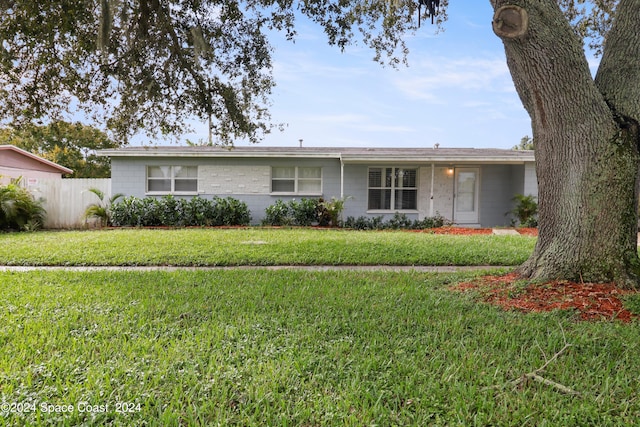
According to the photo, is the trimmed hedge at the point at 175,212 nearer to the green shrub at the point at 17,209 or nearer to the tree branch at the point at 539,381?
the green shrub at the point at 17,209

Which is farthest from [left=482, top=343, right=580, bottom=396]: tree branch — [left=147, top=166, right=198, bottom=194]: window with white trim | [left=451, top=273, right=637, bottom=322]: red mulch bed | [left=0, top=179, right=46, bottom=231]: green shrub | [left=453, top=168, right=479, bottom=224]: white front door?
[left=147, top=166, right=198, bottom=194]: window with white trim

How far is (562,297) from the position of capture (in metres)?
4.17

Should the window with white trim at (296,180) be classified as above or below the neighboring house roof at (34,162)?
below

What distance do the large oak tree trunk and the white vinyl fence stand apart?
44.1 feet

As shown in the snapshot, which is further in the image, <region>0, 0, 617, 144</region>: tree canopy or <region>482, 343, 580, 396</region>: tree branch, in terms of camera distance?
<region>0, 0, 617, 144</region>: tree canopy

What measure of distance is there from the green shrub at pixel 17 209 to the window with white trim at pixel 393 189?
1114cm

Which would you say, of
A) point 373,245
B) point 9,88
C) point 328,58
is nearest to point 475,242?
point 373,245

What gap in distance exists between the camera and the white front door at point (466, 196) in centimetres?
1489

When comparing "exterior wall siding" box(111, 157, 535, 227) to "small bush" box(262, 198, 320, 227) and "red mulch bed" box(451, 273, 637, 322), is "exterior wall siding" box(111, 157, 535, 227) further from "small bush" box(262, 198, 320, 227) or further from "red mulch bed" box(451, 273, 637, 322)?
"red mulch bed" box(451, 273, 637, 322)

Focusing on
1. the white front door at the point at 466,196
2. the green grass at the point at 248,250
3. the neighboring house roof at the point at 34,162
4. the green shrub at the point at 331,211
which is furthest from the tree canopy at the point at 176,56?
the neighboring house roof at the point at 34,162

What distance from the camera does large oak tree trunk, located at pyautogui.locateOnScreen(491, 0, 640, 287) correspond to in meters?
4.39

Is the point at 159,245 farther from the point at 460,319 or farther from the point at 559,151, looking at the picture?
the point at 559,151

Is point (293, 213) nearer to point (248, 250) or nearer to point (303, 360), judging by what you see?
point (248, 250)

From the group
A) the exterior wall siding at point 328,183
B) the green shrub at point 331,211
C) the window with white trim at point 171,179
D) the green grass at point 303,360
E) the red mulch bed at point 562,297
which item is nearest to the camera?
the green grass at point 303,360
